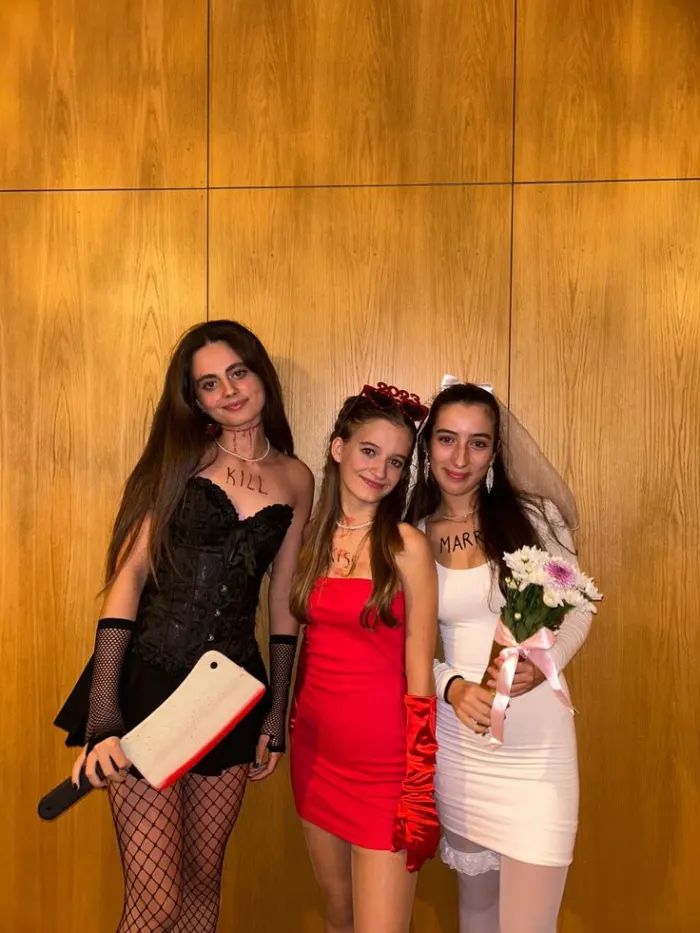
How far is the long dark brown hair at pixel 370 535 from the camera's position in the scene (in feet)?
6.53

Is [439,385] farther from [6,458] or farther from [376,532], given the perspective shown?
[6,458]

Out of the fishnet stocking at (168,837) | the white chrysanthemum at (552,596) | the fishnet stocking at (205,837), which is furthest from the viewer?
the fishnet stocking at (205,837)

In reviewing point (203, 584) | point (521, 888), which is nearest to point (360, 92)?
point (203, 584)

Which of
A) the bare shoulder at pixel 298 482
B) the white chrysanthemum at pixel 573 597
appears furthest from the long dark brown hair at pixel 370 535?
the white chrysanthemum at pixel 573 597

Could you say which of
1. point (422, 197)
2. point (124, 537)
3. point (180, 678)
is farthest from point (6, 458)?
point (422, 197)

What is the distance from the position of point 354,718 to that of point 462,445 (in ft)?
2.56

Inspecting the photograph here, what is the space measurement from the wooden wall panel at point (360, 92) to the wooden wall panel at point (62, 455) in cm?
44

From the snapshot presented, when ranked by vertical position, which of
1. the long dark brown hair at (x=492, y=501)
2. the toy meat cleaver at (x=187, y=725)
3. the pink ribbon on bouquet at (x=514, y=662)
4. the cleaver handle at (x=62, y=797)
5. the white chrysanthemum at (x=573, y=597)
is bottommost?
the cleaver handle at (x=62, y=797)

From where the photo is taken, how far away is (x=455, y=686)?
6.81 ft

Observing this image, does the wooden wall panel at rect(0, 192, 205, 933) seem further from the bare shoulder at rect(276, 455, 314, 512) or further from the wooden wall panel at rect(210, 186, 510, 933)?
the bare shoulder at rect(276, 455, 314, 512)

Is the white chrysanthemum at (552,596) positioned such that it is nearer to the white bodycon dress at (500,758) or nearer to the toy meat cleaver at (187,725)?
the white bodycon dress at (500,758)

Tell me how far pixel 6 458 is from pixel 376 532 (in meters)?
1.58

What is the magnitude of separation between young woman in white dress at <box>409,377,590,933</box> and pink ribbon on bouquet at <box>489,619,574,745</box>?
6 centimetres

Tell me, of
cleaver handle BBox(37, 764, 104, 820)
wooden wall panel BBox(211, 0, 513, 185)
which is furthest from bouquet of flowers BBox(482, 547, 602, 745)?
wooden wall panel BBox(211, 0, 513, 185)
